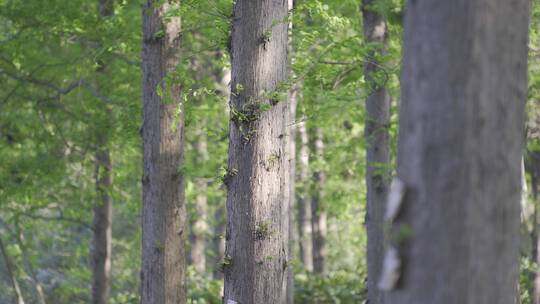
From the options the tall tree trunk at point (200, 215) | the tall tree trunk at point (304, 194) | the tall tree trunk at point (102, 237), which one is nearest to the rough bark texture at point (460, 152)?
the tall tree trunk at point (102, 237)

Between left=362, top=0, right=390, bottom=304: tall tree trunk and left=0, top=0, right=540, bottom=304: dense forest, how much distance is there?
3cm

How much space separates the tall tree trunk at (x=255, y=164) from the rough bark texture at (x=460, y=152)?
303 centimetres

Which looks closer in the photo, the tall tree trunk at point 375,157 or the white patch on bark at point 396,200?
the white patch on bark at point 396,200

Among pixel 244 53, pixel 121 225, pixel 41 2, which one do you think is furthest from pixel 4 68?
pixel 121 225

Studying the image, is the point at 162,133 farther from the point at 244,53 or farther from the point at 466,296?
the point at 466,296

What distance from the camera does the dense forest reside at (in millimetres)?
2543

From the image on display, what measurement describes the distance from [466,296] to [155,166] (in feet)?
22.5

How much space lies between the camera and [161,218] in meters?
9.05

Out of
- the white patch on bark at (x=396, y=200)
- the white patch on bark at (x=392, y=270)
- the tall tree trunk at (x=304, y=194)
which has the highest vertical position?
the tall tree trunk at (x=304, y=194)

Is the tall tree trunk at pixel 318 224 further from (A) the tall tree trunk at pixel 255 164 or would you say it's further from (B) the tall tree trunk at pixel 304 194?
(A) the tall tree trunk at pixel 255 164

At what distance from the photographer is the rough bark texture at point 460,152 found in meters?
2.52

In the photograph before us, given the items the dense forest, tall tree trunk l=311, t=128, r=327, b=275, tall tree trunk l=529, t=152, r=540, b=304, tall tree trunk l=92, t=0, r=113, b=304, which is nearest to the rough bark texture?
the dense forest

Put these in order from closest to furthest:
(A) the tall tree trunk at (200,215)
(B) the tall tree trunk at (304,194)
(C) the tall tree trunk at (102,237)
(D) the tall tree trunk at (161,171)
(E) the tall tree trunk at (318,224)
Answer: (D) the tall tree trunk at (161,171) < (C) the tall tree trunk at (102,237) < (A) the tall tree trunk at (200,215) < (B) the tall tree trunk at (304,194) < (E) the tall tree trunk at (318,224)

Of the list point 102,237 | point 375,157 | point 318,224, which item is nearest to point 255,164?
point 375,157
